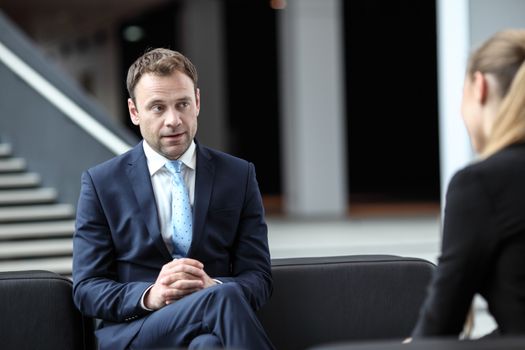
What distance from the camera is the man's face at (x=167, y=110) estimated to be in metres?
2.61

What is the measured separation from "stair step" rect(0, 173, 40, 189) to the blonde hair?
247 inches

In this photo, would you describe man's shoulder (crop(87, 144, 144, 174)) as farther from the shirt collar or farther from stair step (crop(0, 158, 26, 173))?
stair step (crop(0, 158, 26, 173))

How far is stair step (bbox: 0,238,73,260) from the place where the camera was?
6.75 metres

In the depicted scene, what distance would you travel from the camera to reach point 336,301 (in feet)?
9.46

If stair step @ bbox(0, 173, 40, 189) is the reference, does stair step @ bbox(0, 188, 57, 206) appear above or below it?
below

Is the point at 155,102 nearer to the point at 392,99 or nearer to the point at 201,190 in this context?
the point at 201,190

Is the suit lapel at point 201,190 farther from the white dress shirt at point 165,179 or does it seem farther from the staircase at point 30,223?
the staircase at point 30,223

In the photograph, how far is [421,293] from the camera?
2.92m

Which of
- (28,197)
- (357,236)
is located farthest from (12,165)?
(357,236)

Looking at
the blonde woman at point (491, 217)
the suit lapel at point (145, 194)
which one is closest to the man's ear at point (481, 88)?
the blonde woman at point (491, 217)

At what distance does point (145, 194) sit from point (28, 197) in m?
5.03

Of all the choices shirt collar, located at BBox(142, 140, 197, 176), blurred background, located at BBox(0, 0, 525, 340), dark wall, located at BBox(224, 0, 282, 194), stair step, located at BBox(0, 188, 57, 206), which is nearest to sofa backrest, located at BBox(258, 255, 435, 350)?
shirt collar, located at BBox(142, 140, 197, 176)

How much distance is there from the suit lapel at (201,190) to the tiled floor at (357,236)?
5.54 metres

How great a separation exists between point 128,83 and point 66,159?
4.79 meters
